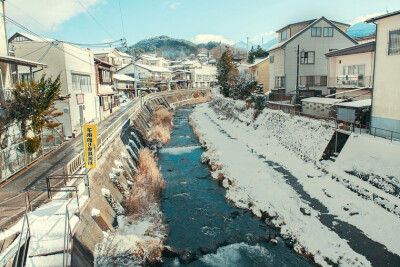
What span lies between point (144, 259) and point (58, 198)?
13.5 ft

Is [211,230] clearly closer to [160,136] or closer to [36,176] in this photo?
[36,176]

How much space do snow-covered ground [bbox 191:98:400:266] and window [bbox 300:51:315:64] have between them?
30.9ft

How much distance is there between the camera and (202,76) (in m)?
99.8

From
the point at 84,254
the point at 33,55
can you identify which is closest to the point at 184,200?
the point at 84,254

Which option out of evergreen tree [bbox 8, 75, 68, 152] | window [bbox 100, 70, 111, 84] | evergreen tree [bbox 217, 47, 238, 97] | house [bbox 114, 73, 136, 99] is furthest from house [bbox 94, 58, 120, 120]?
evergreen tree [bbox 217, 47, 238, 97]

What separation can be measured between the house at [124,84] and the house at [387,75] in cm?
4713

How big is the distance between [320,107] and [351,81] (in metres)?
5.16

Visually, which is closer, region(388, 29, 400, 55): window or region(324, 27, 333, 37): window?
region(388, 29, 400, 55): window

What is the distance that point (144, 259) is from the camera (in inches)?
435

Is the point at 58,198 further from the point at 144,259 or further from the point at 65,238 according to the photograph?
the point at 144,259

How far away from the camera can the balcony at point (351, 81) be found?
83.3 feet

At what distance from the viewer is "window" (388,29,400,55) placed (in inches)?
639

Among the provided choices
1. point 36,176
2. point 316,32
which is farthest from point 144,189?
point 316,32

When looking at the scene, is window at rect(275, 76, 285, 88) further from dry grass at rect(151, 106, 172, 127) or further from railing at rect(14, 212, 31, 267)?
railing at rect(14, 212, 31, 267)
